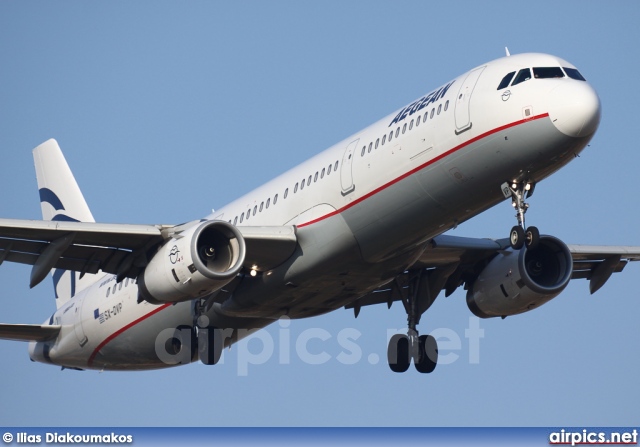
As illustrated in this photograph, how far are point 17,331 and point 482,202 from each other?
1751 centimetres

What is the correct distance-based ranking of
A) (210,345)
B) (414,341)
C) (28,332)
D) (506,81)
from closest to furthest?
1. (506,81)
2. (210,345)
3. (414,341)
4. (28,332)

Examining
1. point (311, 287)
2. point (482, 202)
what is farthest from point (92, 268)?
point (482, 202)

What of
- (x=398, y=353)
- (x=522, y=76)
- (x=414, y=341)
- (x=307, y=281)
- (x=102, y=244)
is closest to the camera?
(x=522, y=76)

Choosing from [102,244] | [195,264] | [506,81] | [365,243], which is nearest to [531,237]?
[506,81]

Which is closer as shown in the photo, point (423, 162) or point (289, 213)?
point (423, 162)

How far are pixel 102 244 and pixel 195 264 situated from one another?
3.76m

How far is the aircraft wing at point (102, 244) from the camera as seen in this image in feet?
116

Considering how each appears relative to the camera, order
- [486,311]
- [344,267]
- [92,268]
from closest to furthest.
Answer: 1. [344,267]
2. [92,268]
3. [486,311]

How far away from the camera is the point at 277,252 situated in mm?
35750

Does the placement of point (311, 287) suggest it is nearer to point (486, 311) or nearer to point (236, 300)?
point (236, 300)

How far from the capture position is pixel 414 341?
4147cm

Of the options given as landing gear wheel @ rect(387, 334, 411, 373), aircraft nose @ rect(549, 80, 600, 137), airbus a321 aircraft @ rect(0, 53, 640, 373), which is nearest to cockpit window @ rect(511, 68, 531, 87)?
airbus a321 aircraft @ rect(0, 53, 640, 373)

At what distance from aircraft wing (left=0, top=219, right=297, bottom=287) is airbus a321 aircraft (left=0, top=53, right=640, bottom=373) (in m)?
0.04

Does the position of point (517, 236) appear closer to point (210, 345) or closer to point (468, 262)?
point (468, 262)
